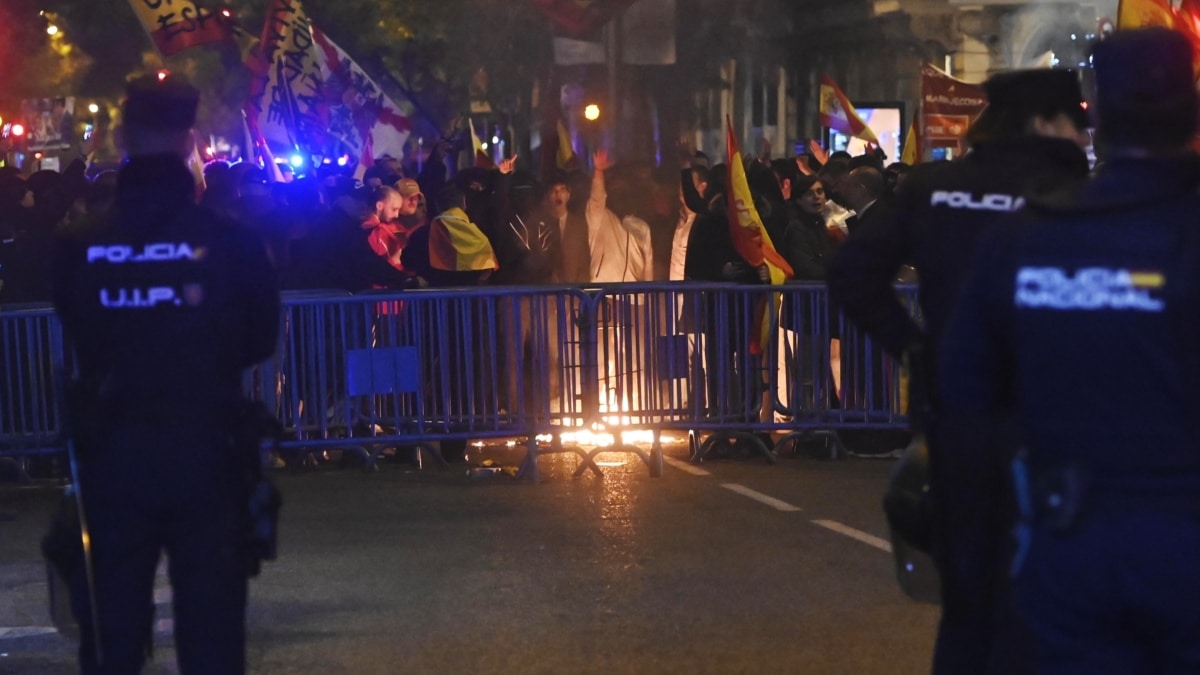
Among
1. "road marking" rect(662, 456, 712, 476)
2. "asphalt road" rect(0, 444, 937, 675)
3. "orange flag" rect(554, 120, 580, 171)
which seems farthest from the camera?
"orange flag" rect(554, 120, 580, 171)

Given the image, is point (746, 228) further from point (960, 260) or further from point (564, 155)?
point (960, 260)

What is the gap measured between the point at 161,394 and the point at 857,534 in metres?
5.50

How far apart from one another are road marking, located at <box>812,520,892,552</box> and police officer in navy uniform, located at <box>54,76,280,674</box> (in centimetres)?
491

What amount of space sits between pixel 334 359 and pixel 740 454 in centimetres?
274

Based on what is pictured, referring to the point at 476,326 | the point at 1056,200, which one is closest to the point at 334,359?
the point at 476,326

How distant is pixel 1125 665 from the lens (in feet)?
11.3

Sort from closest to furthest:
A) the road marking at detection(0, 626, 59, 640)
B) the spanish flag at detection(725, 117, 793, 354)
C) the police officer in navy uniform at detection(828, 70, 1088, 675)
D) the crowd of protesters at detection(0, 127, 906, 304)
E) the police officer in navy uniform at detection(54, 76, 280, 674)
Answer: the police officer in navy uniform at detection(828, 70, 1088, 675) < the police officer in navy uniform at detection(54, 76, 280, 674) < the road marking at detection(0, 626, 59, 640) < the spanish flag at detection(725, 117, 793, 354) < the crowd of protesters at detection(0, 127, 906, 304)

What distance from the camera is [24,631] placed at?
766 centimetres

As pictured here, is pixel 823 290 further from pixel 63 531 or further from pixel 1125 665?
pixel 1125 665

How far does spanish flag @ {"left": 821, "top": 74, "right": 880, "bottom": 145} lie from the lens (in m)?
19.5

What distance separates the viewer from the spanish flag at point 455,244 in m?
13.7

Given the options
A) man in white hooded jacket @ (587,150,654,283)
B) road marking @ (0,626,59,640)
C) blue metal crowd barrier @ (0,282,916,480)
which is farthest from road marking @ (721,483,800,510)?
road marking @ (0,626,59,640)

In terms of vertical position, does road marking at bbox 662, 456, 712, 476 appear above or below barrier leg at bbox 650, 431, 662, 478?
below

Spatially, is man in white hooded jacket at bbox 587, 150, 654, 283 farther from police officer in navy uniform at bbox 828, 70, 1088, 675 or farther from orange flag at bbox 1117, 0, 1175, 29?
police officer in navy uniform at bbox 828, 70, 1088, 675
